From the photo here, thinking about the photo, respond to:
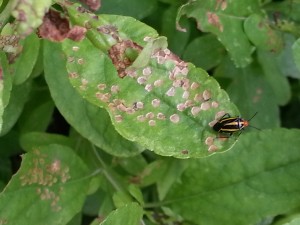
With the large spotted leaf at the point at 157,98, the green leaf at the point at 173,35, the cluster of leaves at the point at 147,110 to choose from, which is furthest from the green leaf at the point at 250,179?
the green leaf at the point at 173,35

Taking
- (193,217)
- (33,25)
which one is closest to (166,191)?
(193,217)

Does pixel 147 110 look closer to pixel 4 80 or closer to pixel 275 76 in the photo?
Result: pixel 4 80

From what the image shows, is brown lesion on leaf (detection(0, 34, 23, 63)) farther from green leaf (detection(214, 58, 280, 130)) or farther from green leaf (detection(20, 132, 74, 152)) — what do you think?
green leaf (detection(214, 58, 280, 130))

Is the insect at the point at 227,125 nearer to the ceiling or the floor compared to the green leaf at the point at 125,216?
nearer to the ceiling

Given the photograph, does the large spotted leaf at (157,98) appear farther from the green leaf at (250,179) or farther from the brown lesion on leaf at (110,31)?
the green leaf at (250,179)

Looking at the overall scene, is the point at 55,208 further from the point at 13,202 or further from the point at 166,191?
the point at 166,191

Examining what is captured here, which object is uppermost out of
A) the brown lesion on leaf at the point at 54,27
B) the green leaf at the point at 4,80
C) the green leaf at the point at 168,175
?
the brown lesion on leaf at the point at 54,27

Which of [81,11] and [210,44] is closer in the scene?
[81,11]

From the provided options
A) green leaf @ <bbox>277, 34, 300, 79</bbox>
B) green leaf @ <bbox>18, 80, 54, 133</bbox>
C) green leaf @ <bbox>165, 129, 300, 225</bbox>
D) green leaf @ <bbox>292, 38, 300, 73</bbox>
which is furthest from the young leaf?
green leaf @ <bbox>18, 80, 54, 133</bbox>
